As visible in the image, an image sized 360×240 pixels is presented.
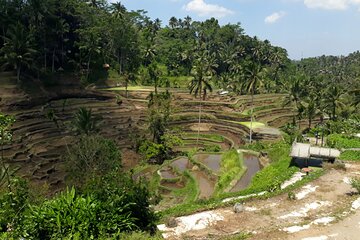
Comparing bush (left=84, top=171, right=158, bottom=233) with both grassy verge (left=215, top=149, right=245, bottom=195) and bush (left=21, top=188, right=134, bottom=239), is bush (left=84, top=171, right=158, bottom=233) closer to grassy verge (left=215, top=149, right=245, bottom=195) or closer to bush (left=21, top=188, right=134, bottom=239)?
bush (left=21, top=188, right=134, bottom=239)

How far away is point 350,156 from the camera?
25.4 meters

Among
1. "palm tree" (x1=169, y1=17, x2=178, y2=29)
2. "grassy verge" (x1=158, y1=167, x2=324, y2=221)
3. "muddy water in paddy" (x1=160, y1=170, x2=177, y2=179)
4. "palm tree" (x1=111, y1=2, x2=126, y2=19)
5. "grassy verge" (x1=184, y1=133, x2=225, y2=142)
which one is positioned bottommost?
"muddy water in paddy" (x1=160, y1=170, x2=177, y2=179)

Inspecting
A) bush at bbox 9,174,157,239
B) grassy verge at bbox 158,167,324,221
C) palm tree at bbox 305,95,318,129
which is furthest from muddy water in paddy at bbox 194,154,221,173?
palm tree at bbox 305,95,318,129

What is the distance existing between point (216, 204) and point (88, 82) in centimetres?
4611

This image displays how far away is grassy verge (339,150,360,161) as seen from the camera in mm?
24984

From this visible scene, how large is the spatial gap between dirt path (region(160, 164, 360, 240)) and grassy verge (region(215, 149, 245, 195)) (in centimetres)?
686

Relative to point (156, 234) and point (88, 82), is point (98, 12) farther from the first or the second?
point (156, 234)

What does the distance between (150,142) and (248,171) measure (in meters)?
13.7

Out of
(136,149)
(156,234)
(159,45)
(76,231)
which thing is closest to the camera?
(76,231)

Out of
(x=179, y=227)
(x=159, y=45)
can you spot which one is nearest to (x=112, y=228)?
(x=179, y=227)

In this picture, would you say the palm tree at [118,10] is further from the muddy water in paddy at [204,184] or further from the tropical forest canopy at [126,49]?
the muddy water in paddy at [204,184]

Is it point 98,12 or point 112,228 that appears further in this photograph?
point 98,12

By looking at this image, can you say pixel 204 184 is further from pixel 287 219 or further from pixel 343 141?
pixel 287 219

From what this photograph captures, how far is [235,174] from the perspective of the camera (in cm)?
2636
